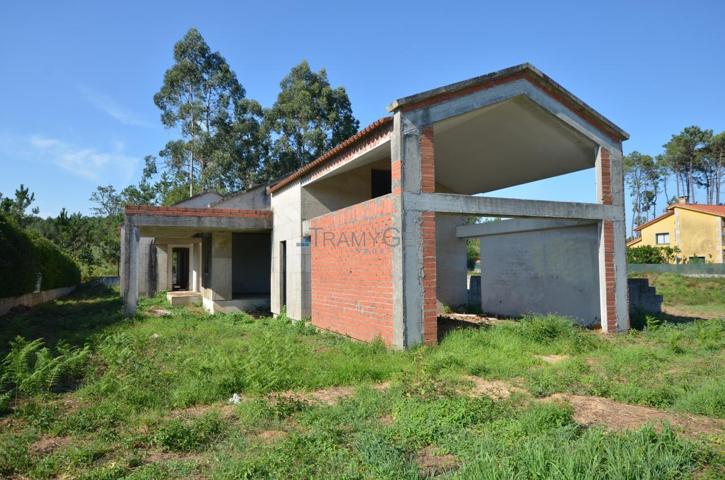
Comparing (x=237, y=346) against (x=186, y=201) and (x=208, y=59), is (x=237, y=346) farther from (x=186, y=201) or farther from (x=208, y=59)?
(x=208, y=59)

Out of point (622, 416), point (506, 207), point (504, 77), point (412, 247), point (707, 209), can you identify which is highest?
point (504, 77)

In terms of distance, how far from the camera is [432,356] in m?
8.08

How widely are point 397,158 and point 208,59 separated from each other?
2788 centimetres

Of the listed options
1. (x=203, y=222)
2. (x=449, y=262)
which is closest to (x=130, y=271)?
(x=203, y=222)

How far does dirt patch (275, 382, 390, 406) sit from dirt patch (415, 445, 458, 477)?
1746 millimetres

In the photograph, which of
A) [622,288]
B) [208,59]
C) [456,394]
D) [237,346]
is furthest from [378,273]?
[208,59]

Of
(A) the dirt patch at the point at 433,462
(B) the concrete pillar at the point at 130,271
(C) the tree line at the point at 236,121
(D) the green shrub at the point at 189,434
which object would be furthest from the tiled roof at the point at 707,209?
(D) the green shrub at the point at 189,434

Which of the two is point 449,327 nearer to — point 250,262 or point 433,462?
point 433,462

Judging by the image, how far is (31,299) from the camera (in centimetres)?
1777

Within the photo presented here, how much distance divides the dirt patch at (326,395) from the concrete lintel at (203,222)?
9.31 meters

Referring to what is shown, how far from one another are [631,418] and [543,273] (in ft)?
29.0

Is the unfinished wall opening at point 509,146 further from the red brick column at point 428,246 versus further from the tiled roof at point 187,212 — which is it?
the tiled roof at point 187,212

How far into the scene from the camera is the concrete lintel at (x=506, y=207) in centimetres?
911

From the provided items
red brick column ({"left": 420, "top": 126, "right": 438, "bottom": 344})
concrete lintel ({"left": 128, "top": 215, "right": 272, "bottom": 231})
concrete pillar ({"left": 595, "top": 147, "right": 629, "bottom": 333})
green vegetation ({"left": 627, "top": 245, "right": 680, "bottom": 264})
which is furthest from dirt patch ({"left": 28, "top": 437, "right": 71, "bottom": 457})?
green vegetation ({"left": 627, "top": 245, "right": 680, "bottom": 264})
